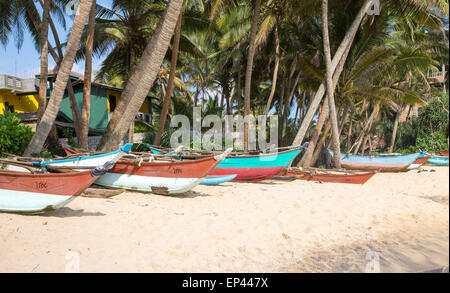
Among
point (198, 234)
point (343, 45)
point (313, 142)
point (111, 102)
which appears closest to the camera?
point (198, 234)

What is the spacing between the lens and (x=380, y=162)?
14.8 meters

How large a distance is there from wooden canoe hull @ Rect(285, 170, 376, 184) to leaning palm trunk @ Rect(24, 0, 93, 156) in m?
7.53

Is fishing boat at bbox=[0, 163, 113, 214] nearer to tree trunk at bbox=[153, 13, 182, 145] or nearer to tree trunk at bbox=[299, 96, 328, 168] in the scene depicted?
tree trunk at bbox=[153, 13, 182, 145]

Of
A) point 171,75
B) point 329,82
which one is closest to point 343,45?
point 329,82

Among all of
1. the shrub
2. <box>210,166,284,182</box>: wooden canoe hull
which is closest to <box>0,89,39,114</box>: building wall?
the shrub

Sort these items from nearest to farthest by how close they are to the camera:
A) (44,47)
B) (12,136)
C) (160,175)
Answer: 1. (160,175)
2. (12,136)
3. (44,47)

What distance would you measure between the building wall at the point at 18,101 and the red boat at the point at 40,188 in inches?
823

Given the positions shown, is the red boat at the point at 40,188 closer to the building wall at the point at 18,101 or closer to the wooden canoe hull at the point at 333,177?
the wooden canoe hull at the point at 333,177

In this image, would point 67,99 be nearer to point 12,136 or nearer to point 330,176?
point 12,136

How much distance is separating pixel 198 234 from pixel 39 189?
2.53m

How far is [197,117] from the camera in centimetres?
2114

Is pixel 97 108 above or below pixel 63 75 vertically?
above

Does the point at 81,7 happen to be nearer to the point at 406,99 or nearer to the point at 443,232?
the point at 443,232
